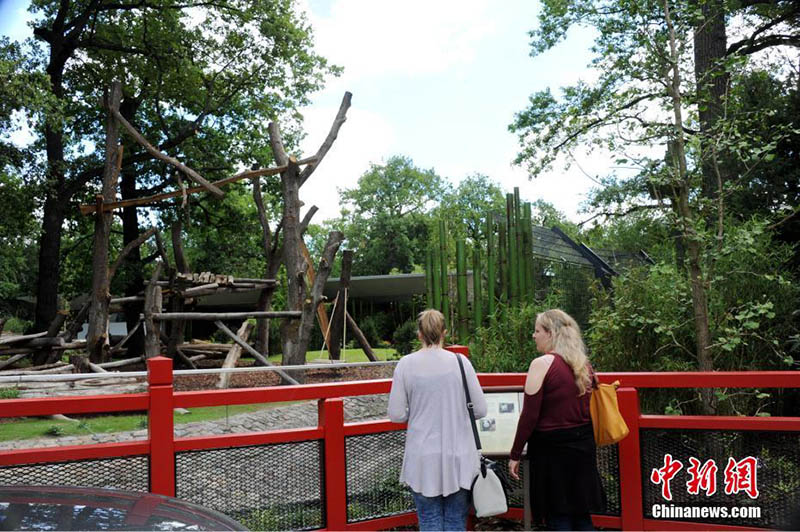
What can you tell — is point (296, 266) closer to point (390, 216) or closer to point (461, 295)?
point (461, 295)

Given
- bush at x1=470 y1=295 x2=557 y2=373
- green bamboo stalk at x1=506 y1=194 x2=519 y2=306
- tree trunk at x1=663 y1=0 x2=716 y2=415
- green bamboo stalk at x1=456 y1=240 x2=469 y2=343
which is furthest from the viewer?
green bamboo stalk at x1=456 y1=240 x2=469 y2=343

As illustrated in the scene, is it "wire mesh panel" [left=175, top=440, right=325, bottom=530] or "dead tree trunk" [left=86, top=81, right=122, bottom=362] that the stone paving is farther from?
"dead tree trunk" [left=86, top=81, right=122, bottom=362]

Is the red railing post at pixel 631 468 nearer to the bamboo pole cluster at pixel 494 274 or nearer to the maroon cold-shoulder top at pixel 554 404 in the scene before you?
the maroon cold-shoulder top at pixel 554 404

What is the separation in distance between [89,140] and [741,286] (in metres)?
17.6

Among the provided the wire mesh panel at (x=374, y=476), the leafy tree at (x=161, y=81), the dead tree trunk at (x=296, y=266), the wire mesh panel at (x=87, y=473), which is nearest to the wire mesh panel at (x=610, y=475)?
the wire mesh panel at (x=374, y=476)

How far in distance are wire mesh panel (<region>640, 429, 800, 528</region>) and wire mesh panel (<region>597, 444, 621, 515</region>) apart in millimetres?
177

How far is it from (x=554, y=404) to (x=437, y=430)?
62cm

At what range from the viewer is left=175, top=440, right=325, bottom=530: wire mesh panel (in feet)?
14.0

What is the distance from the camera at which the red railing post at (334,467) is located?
458 centimetres

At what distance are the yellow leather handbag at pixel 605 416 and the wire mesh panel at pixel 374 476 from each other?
5.04 feet

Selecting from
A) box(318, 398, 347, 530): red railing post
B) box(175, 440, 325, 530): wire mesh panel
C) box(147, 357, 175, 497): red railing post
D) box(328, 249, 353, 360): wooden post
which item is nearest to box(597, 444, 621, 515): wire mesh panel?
box(318, 398, 347, 530): red railing post

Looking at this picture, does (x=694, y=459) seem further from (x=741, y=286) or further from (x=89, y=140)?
(x=89, y=140)

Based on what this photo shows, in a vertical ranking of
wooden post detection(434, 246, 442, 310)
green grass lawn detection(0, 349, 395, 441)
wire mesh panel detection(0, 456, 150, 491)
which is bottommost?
green grass lawn detection(0, 349, 395, 441)

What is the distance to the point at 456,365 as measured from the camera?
11.9 ft
